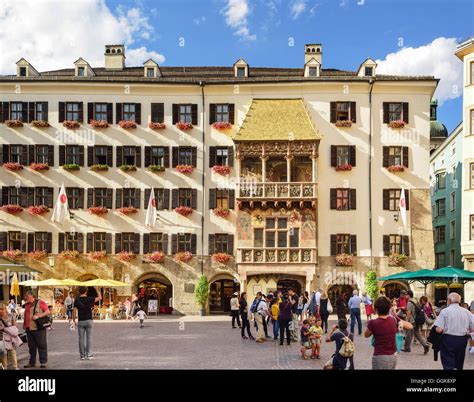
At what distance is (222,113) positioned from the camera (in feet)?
127

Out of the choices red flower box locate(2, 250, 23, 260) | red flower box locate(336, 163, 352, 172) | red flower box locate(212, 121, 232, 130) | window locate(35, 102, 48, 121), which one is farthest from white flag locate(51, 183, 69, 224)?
red flower box locate(336, 163, 352, 172)

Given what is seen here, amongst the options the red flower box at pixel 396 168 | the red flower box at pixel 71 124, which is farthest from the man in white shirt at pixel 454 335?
the red flower box at pixel 71 124

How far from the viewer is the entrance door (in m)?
38.4

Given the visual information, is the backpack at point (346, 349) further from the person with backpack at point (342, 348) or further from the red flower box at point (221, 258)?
the red flower box at point (221, 258)

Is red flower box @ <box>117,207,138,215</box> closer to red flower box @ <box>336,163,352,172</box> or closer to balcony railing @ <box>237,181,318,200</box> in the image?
balcony railing @ <box>237,181,318,200</box>

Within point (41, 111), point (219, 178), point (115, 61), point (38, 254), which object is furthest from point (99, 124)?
point (38, 254)

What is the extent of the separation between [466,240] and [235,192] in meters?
13.1

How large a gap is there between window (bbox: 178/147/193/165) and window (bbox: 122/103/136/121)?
3471 millimetres

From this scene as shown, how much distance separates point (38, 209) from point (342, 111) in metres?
18.7

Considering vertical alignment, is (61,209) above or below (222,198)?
below

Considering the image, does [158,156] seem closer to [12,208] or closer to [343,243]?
[12,208]

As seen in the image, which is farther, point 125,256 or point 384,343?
point 125,256

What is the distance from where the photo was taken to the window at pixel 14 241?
3778 cm

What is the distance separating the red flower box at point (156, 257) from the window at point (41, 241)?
596 centimetres
